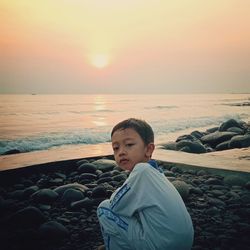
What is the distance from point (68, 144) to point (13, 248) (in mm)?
11273

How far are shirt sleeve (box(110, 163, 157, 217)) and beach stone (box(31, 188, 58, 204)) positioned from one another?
2909 millimetres

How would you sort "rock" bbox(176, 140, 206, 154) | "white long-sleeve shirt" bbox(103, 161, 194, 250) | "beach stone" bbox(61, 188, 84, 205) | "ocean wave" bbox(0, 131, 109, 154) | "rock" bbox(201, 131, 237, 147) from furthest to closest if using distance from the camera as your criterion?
"ocean wave" bbox(0, 131, 109, 154), "rock" bbox(201, 131, 237, 147), "rock" bbox(176, 140, 206, 154), "beach stone" bbox(61, 188, 84, 205), "white long-sleeve shirt" bbox(103, 161, 194, 250)

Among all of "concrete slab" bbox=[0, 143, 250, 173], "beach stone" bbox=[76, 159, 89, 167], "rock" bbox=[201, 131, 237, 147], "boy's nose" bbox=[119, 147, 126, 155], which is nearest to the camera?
"boy's nose" bbox=[119, 147, 126, 155]

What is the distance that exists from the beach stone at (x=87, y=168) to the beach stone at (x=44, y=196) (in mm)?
1741

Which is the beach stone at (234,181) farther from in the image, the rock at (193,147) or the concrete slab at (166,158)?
the rock at (193,147)

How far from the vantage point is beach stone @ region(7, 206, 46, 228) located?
3832 millimetres

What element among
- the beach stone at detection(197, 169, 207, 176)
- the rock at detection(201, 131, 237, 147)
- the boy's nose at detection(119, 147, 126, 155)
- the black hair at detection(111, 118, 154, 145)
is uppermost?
the black hair at detection(111, 118, 154, 145)

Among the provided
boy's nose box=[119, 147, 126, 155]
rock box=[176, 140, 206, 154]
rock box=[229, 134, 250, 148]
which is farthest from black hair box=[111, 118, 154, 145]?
rock box=[229, 134, 250, 148]

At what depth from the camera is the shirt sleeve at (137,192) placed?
200 centimetres

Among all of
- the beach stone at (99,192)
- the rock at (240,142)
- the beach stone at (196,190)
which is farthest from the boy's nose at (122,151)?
the rock at (240,142)

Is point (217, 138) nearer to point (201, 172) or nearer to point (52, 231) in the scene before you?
point (201, 172)

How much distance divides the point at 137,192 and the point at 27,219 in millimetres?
2390

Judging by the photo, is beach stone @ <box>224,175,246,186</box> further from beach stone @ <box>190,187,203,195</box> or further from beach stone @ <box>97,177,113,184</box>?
beach stone @ <box>97,177,113,184</box>

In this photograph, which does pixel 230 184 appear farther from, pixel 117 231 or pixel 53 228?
pixel 117 231
